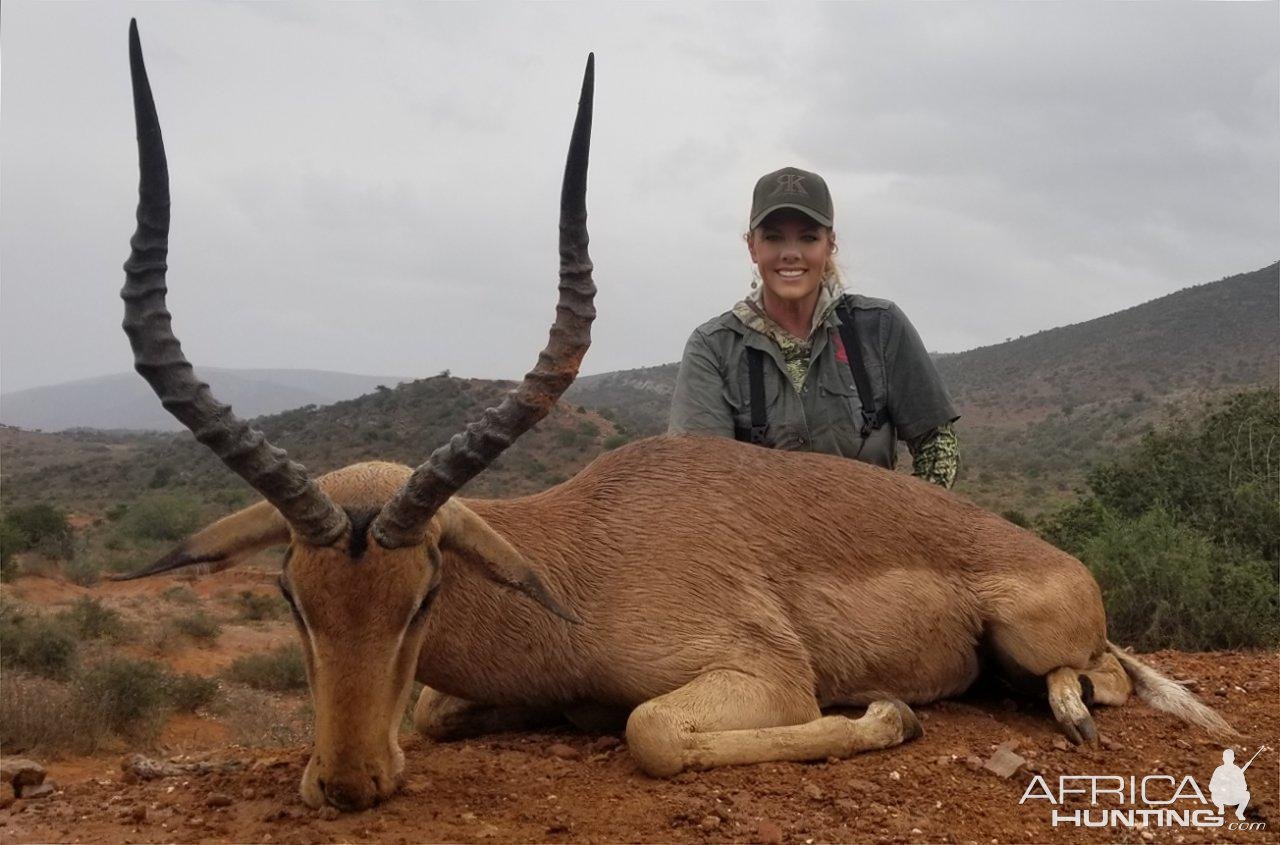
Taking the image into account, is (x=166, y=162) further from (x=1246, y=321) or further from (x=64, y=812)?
(x=1246, y=321)

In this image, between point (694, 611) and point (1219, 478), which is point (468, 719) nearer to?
point (694, 611)

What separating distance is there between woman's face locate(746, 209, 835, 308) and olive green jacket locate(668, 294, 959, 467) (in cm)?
37

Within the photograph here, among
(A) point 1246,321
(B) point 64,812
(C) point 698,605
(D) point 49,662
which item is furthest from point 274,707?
(A) point 1246,321

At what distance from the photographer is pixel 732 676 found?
17.0 feet

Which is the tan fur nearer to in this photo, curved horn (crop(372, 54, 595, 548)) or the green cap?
curved horn (crop(372, 54, 595, 548))

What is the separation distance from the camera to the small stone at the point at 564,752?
205 inches

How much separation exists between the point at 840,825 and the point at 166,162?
3.91m

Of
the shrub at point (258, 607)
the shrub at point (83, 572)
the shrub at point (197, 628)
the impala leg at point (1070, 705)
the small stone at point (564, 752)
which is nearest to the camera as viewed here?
the small stone at point (564, 752)

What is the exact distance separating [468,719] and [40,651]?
1047cm

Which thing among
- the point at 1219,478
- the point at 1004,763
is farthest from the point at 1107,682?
the point at 1219,478

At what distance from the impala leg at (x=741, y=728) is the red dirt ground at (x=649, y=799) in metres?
0.09

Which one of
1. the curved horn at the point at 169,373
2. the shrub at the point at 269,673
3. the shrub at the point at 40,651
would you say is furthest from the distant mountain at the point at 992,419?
the curved horn at the point at 169,373

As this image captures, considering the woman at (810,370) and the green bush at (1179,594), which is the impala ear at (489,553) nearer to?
the woman at (810,370)

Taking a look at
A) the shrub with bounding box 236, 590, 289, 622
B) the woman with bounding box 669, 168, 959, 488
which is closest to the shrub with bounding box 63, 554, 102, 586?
the shrub with bounding box 236, 590, 289, 622
